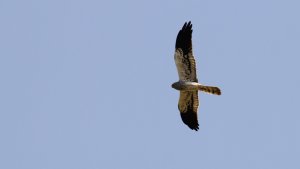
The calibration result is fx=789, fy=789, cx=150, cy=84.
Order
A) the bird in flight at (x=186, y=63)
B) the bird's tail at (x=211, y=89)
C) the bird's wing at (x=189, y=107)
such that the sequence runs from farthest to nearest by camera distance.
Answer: the bird's wing at (x=189, y=107) → the bird in flight at (x=186, y=63) → the bird's tail at (x=211, y=89)

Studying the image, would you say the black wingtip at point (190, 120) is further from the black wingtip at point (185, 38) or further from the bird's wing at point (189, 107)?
the black wingtip at point (185, 38)

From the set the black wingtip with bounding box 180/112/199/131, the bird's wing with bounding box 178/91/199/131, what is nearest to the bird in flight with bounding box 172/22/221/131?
the bird's wing with bounding box 178/91/199/131

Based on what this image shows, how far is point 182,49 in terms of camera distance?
27234mm

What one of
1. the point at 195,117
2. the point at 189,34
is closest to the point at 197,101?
the point at 195,117

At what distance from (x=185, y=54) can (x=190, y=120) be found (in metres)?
2.61

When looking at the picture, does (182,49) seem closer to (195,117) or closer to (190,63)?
(190,63)

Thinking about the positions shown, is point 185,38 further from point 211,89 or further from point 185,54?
point 211,89

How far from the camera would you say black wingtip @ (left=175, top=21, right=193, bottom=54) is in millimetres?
27234

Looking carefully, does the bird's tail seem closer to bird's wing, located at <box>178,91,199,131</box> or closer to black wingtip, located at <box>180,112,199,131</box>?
bird's wing, located at <box>178,91,199,131</box>

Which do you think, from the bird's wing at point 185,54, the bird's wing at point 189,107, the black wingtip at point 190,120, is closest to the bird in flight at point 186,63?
the bird's wing at point 185,54

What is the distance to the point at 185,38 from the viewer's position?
89.6 ft

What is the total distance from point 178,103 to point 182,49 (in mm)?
2245

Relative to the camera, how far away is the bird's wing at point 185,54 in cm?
2720

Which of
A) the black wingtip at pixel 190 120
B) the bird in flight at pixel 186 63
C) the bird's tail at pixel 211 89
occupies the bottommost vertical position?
the black wingtip at pixel 190 120
